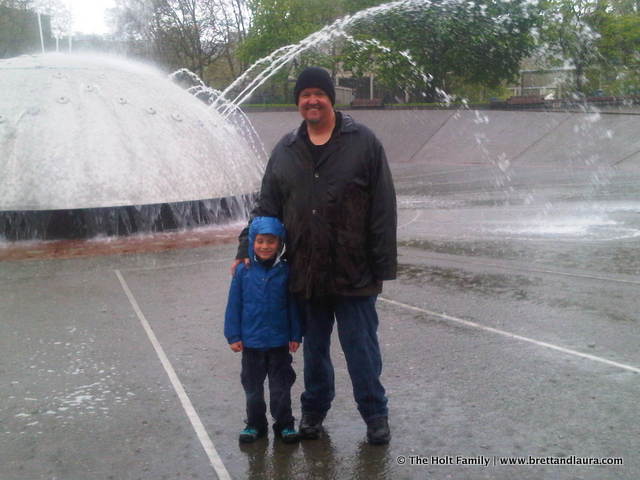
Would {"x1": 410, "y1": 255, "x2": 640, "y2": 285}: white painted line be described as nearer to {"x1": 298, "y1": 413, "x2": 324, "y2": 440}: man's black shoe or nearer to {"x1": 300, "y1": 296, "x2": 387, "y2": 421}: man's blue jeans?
{"x1": 300, "y1": 296, "x2": 387, "y2": 421}: man's blue jeans

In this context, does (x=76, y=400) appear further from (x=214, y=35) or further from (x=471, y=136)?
Result: (x=214, y=35)

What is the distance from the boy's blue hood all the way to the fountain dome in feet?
20.2

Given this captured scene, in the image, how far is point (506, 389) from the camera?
13.8 ft

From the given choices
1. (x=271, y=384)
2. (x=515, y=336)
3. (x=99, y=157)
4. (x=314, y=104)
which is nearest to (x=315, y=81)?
(x=314, y=104)

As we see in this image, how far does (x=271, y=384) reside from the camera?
12.1 ft

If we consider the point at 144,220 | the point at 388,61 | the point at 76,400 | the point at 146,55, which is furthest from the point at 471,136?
the point at 146,55

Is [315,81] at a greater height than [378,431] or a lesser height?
greater

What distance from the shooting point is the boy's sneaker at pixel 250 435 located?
360cm

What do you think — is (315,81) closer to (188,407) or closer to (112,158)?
(188,407)

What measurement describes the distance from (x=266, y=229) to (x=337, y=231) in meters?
0.35

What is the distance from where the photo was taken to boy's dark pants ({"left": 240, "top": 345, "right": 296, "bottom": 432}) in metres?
3.63

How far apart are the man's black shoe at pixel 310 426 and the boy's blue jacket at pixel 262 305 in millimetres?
410

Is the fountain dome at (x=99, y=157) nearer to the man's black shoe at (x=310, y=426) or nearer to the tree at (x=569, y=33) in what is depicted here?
the man's black shoe at (x=310, y=426)

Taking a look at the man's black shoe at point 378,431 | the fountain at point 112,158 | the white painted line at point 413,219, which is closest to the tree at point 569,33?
the fountain at point 112,158
